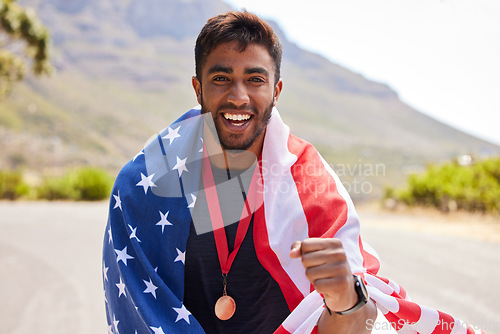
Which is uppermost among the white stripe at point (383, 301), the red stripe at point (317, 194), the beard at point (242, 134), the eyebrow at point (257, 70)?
the eyebrow at point (257, 70)

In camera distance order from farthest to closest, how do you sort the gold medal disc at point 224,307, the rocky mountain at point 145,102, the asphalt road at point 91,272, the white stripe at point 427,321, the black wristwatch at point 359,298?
the rocky mountain at point 145,102 < the asphalt road at point 91,272 < the gold medal disc at point 224,307 < the white stripe at point 427,321 < the black wristwatch at point 359,298

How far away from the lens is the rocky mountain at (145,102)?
248 ft

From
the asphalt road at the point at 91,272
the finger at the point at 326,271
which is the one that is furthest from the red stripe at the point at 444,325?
the asphalt road at the point at 91,272

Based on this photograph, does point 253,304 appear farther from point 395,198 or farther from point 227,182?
point 395,198

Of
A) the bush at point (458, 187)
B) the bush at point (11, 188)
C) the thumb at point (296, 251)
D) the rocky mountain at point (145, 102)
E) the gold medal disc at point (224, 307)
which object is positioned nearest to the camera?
the thumb at point (296, 251)

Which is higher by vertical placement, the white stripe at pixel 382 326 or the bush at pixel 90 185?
the bush at pixel 90 185

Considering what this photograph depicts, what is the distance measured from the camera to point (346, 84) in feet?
578

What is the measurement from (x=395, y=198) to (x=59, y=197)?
13079 mm

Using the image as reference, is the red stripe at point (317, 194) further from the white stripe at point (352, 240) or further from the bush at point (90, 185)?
the bush at point (90, 185)

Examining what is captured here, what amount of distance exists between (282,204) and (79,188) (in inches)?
778

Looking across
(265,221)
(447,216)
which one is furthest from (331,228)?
(447,216)

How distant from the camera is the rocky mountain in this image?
75.7 m

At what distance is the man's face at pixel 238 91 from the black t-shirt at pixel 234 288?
37 cm

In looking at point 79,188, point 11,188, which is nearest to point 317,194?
point 79,188
